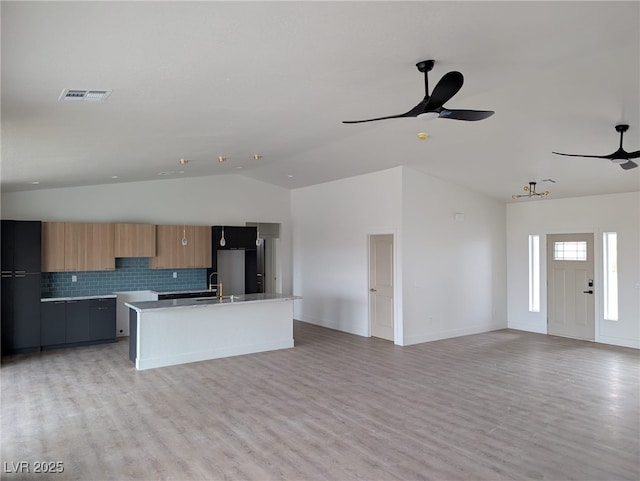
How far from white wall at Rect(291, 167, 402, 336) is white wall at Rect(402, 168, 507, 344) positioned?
1.70 ft

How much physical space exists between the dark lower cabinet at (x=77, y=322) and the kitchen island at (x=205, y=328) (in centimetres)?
135

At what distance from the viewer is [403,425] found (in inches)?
170

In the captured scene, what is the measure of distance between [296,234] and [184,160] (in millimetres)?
4268

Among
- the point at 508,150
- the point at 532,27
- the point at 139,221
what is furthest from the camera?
the point at 139,221

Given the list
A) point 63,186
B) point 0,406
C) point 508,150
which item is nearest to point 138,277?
point 63,186

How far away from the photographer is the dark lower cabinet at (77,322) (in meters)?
7.48

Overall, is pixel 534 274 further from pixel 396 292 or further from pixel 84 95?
pixel 84 95

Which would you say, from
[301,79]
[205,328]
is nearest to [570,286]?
[205,328]

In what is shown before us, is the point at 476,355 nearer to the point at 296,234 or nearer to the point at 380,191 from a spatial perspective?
the point at 380,191

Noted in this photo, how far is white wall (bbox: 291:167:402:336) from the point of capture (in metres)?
8.27

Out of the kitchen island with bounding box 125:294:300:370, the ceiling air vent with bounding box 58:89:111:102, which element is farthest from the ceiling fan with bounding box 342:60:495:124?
the kitchen island with bounding box 125:294:300:370

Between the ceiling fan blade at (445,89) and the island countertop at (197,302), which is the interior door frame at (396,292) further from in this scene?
the ceiling fan blade at (445,89)

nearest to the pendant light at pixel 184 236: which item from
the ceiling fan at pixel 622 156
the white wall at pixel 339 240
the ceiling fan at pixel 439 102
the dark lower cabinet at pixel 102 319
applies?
the dark lower cabinet at pixel 102 319

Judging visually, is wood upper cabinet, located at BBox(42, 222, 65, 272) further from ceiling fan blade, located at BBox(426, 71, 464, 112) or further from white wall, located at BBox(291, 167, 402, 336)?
ceiling fan blade, located at BBox(426, 71, 464, 112)
